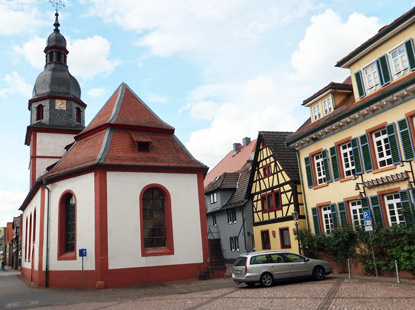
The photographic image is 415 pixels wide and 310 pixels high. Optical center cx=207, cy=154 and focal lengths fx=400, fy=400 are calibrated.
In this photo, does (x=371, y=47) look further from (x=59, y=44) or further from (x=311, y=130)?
(x=59, y=44)

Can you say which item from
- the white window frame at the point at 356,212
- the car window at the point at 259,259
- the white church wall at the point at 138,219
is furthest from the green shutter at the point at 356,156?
the white church wall at the point at 138,219

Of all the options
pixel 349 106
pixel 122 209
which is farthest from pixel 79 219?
pixel 349 106

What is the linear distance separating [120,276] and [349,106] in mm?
13770

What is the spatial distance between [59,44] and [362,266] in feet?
86.3

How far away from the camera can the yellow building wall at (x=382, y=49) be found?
16000mm

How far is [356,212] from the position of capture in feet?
61.9

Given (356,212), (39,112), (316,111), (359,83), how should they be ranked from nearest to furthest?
(359,83) < (356,212) < (316,111) < (39,112)

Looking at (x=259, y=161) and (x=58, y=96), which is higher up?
(x=58, y=96)

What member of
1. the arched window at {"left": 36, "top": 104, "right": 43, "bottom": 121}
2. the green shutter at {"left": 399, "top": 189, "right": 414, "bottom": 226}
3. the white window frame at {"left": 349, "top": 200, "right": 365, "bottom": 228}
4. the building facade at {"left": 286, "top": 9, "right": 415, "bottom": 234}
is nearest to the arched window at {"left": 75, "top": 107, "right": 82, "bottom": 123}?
the arched window at {"left": 36, "top": 104, "right": 43, "bottom": 121}

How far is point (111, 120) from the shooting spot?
2269 cm

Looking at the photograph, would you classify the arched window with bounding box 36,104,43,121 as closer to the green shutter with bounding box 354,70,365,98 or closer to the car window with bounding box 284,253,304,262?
the car window with bounding box 284,253,304,262

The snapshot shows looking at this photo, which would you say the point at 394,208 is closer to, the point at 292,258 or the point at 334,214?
the point at 334,214

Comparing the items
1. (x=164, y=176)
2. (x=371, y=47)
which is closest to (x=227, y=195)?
(x=164, y=176)

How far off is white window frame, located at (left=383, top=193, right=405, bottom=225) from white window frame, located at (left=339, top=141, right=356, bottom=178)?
2.36 metres
